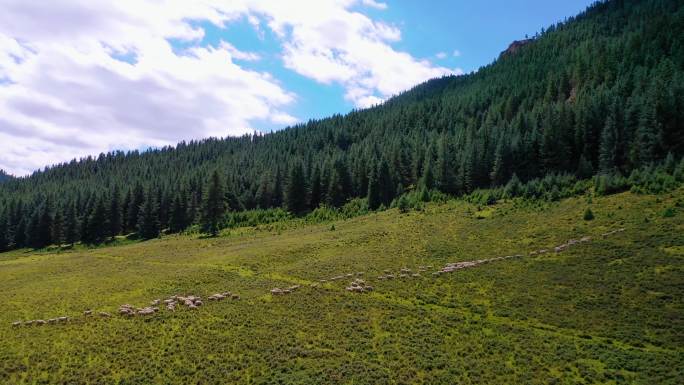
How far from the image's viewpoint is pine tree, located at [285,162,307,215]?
12250cm

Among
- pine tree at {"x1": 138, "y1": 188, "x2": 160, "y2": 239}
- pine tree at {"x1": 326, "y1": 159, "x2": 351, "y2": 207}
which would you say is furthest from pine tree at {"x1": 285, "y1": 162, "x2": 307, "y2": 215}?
pine tree at {"x1": 138, "y1": 188, "x2": 160, "y2": 239}

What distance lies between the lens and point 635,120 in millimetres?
83000

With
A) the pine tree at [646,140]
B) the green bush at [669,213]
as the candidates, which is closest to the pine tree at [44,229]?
the green bush at [669,213]

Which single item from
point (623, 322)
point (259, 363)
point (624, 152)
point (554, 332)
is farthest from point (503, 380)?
point (624, 152)

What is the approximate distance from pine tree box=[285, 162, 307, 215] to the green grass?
6128 centimetres

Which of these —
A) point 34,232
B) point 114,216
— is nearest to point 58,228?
point 34,232

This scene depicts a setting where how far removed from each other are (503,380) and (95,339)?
102ft

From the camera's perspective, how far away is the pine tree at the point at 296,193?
12250 cm

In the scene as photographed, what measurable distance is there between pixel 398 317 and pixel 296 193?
8861 centimetres

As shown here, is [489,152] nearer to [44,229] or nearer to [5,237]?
[44,229]

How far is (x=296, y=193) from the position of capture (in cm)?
12256

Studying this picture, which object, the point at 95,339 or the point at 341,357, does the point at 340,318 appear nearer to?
the point at 341,357

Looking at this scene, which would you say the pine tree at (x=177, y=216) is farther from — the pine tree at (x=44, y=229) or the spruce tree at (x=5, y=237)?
the spruce tree at (x=5, y=237)

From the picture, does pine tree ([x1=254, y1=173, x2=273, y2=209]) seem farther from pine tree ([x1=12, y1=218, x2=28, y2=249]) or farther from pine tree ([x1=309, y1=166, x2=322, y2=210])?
pine tree ([x1=12, y1=218, x2=28, y2=249])
